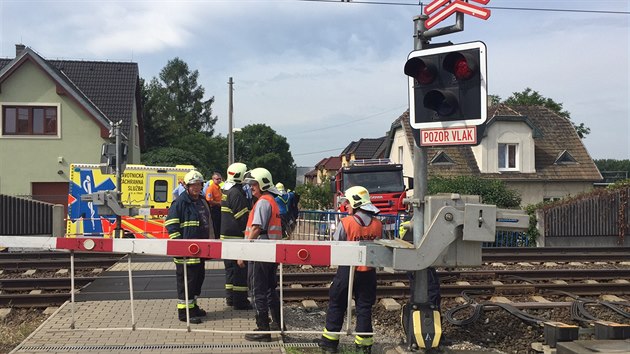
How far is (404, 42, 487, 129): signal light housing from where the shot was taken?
5227mm

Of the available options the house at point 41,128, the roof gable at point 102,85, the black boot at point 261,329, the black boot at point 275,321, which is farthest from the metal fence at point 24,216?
the black boot at point 261,329

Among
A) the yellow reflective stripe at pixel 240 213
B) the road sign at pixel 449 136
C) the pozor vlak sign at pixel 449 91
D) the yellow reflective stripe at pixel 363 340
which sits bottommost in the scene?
the yellow reflective stripe at pixel 363 340

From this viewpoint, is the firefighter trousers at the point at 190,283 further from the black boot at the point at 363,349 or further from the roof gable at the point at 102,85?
the roof gable at the point at 102,85

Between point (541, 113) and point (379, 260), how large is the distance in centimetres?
3583

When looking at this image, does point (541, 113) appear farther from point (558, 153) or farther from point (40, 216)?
point (40, 216)

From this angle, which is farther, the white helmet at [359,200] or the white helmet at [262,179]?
the white helmet at [262,179]

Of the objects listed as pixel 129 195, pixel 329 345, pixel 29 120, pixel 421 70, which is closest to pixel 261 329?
pixel 329 345

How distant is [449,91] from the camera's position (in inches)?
211

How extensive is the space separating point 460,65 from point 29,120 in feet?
94.1

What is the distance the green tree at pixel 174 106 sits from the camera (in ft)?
219

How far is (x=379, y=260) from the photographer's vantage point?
17.6 ft

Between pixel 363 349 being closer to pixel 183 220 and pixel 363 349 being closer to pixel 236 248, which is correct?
pixel 236 248

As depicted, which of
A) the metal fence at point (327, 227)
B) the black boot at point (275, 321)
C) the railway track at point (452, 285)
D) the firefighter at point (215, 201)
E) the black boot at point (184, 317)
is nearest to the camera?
the black boot at point (275, 321)

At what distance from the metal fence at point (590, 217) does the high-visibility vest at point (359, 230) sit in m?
15.2
